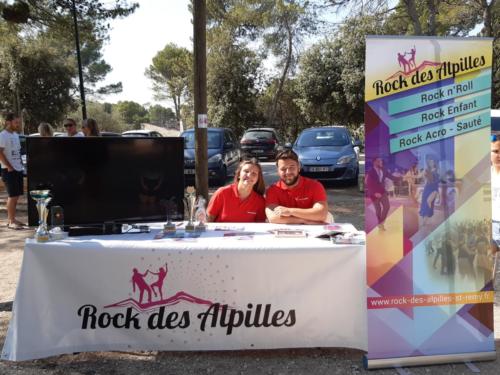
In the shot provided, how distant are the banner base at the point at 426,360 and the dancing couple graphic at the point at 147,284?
4.44 ft

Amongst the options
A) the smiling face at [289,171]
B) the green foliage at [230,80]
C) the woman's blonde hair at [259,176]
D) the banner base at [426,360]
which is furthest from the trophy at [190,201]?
the green foliage at [230,80]

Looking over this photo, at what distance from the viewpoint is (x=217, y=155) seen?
11.9 m

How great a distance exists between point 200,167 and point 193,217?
285 centimetres

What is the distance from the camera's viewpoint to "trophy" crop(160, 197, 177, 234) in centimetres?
329

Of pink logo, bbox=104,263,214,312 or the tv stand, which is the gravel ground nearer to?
pink logo, bbox=104,263,214,312

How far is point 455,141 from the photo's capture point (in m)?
2.80

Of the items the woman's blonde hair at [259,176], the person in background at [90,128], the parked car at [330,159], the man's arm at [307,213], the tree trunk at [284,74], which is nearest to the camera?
the man's arm at [307,213]

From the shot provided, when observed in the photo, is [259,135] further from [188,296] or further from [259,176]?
[188,296]

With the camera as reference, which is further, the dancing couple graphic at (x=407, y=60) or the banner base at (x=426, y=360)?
the banner base at (x=426, y=360)

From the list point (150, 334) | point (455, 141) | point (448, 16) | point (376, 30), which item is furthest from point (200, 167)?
point (448, 16)

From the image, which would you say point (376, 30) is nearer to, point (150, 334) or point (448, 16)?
point (448, 16)

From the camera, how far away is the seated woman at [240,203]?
12.6 ft

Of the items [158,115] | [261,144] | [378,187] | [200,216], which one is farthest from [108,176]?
[158,115]

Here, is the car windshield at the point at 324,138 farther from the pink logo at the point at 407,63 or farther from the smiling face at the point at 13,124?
the pink logo at the point at 407,63
